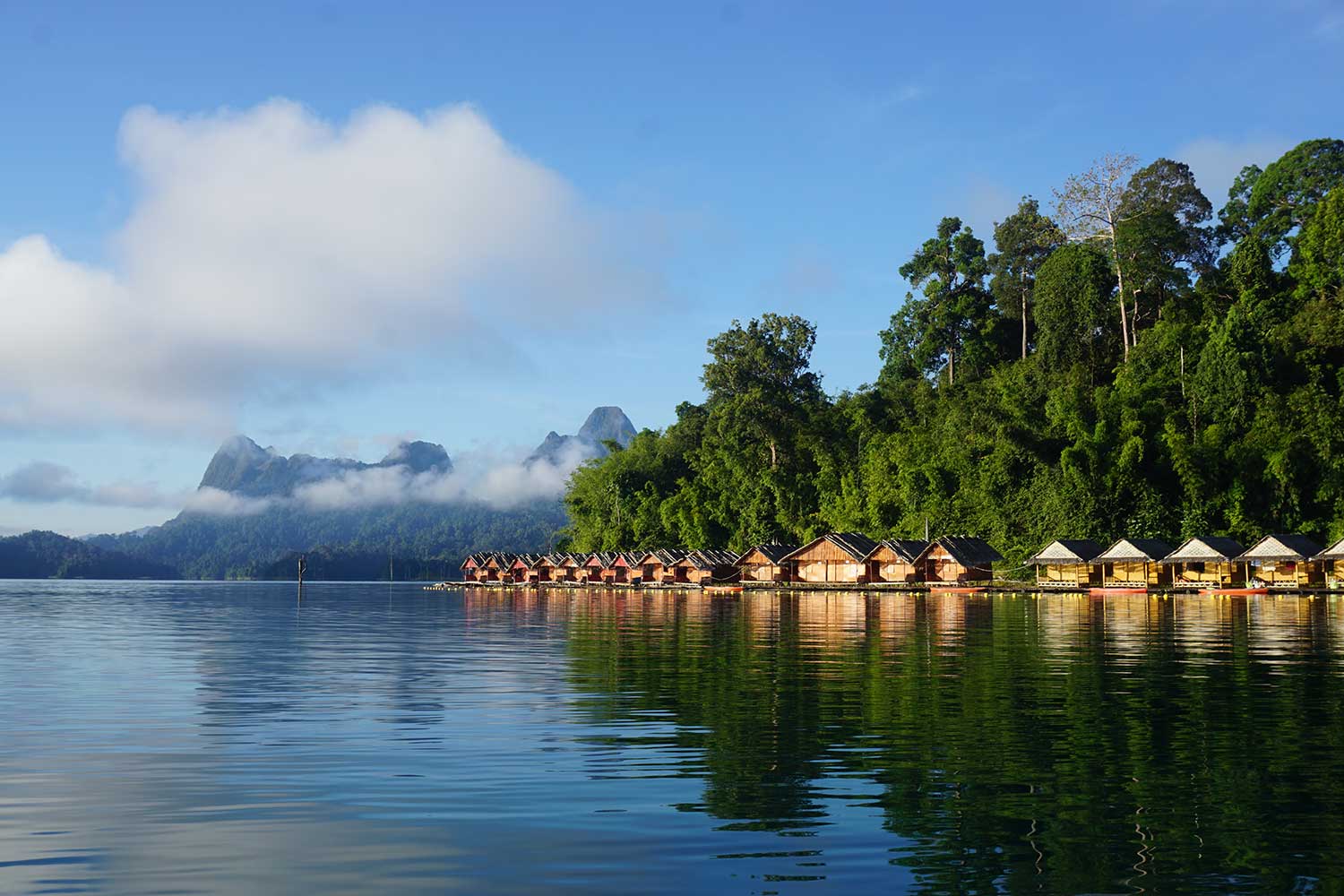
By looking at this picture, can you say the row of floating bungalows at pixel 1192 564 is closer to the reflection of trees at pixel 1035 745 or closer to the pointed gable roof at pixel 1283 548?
the pointed gable roof at pixel 1283 548

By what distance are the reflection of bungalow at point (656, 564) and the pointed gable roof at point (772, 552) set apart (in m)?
11.4

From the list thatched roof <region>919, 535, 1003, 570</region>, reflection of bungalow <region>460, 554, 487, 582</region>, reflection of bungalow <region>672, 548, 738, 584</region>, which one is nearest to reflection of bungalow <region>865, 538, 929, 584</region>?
thatched roof <region>919, 535, 1003, 570</region>

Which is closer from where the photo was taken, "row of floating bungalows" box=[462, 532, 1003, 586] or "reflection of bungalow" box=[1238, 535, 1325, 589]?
"reflection of bungalow" box=[1238, 535, 1325, 589]

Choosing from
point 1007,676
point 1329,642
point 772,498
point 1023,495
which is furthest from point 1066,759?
point 772,498

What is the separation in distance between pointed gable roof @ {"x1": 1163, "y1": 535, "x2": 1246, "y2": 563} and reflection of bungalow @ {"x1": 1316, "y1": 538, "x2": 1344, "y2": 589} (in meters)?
4.85

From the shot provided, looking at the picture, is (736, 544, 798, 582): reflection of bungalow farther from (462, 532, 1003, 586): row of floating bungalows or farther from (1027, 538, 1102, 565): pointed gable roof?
(1027, 538, 1102, 565): pointed gable roof

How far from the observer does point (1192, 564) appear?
81312mm

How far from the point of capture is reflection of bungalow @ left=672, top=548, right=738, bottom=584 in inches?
4695

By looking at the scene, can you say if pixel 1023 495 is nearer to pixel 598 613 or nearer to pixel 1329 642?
pixel 598 613

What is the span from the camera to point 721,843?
990cm

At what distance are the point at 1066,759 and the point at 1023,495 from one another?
266 ft

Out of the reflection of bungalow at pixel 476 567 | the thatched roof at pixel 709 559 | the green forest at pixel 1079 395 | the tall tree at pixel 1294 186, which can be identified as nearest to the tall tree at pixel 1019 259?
the green forest at pixel 1079 395

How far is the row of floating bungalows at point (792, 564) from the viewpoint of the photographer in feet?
307

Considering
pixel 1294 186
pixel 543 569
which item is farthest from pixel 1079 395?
pixel 543 569
